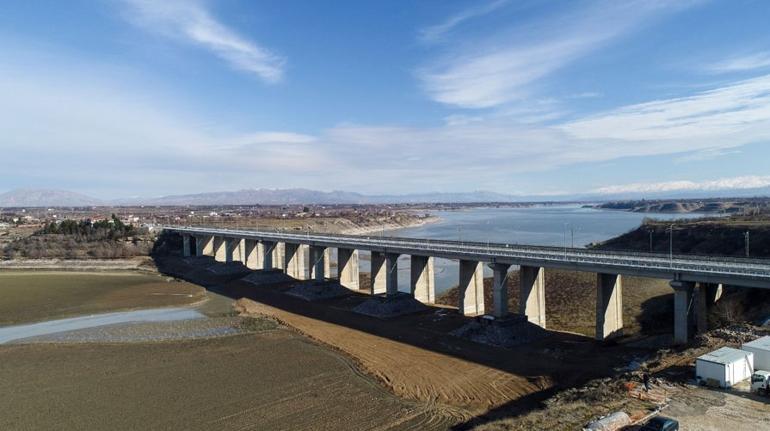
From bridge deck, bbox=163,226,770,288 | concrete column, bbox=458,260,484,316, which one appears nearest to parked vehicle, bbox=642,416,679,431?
bridge deck, bbox=163,226,770,288

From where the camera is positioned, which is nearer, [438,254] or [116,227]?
[438,254]

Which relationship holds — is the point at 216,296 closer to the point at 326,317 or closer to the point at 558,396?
the point at 326,317

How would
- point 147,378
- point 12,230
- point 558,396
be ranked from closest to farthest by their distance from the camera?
1. point 558,396
2. point 147,378
3. point 12,230

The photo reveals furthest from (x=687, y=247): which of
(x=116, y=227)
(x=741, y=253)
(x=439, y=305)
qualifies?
(x=116, y=227)

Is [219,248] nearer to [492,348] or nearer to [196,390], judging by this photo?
[196,390]

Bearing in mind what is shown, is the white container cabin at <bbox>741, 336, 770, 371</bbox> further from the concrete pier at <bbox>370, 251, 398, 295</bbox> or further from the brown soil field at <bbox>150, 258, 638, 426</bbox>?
the concrete pier at <bbox>370, 251, 398, 295</bbox>

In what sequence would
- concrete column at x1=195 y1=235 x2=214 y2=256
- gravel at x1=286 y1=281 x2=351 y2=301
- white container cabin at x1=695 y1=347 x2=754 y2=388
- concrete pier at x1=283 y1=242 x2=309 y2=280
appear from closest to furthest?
white container cabin at x1=695 y1=347 x2=754 y2=388
gravel at x1=286 y1=281 x2=351 y2=301
concrete pier at x1=283 y1=242 x2=309 y2=280
concrete column at x1=195 y1=235 x2=214 y2=256

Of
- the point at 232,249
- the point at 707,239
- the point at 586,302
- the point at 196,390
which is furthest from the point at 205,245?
the point at 707,239
